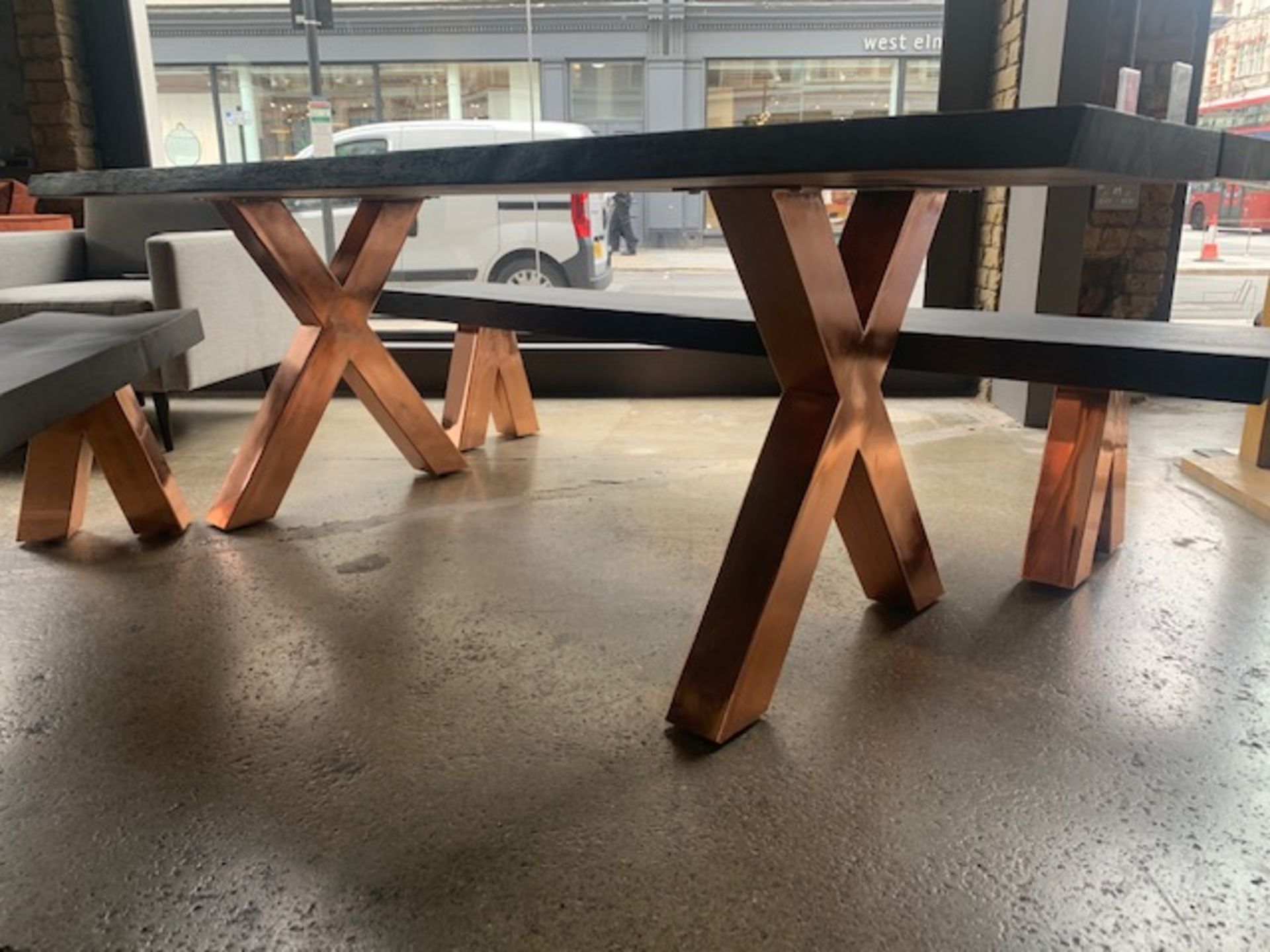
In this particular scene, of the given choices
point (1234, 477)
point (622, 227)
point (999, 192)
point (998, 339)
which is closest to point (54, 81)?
point (622, 227)

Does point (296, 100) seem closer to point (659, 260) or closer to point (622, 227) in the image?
point (622, 227)

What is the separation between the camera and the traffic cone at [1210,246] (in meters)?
3.81

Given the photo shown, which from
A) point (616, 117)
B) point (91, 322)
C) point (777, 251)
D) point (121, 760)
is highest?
point (616, 117)

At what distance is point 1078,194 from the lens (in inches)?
118

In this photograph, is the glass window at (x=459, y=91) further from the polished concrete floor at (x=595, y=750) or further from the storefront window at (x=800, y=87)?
the polished concrete floor at (x=595, y=750)

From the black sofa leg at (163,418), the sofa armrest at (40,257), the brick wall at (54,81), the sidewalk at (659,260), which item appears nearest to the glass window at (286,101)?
the brick wall at (54,81)

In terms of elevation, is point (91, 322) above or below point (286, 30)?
below

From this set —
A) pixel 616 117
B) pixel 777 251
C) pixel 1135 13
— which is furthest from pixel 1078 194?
pixel 777 251

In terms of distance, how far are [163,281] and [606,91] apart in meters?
1.94

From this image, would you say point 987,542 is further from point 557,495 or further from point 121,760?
point 121,760

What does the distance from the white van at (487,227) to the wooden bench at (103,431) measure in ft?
5.58

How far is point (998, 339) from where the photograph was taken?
1.58m

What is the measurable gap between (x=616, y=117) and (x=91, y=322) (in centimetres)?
258

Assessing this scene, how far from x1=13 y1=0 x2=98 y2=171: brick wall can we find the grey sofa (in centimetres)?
38
